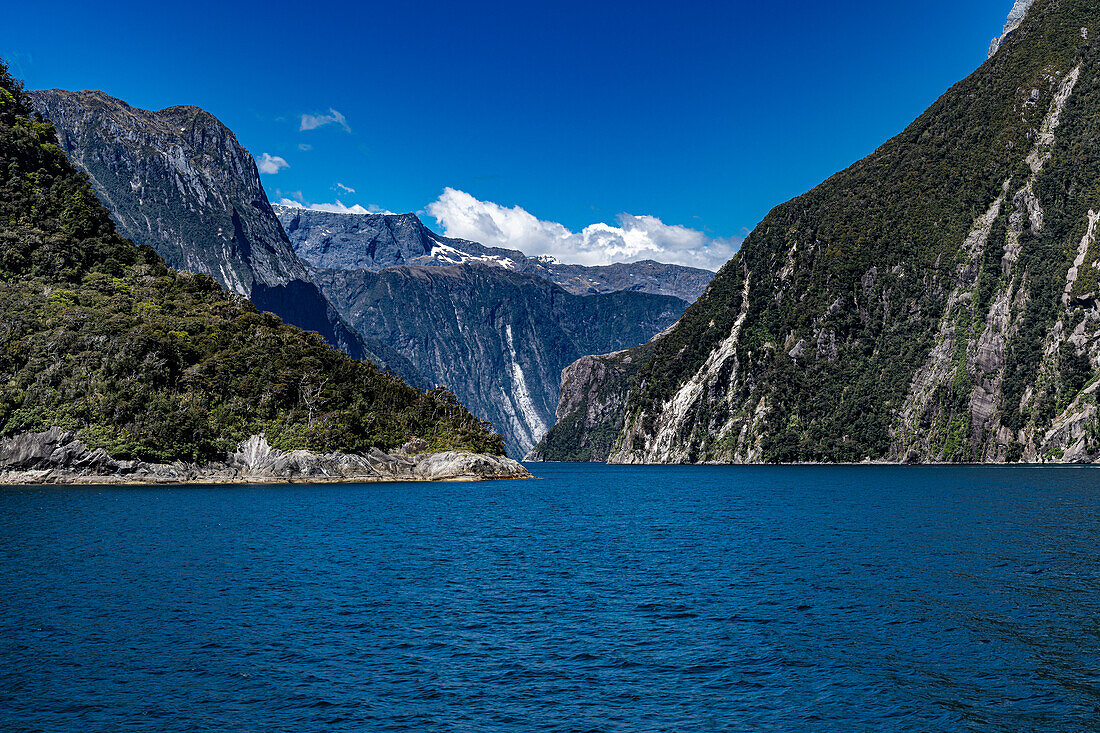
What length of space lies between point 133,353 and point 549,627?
4792 inches

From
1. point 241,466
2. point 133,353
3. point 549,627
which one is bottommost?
point 549,627

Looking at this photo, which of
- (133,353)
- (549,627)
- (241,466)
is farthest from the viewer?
(241,466)

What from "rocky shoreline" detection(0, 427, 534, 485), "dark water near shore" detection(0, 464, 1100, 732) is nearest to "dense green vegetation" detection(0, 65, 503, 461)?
"rocky shoreline" detection(0, 427, 534, 485)

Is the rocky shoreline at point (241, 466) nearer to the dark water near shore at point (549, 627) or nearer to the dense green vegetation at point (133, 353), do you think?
the dense green vegetation at point (133, 353)

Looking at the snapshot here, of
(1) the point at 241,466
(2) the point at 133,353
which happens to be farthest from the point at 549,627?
(2) the point at 133,353

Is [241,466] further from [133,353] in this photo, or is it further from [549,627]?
[549,627]

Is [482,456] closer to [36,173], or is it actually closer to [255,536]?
[36,173]

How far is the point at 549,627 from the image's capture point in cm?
3494

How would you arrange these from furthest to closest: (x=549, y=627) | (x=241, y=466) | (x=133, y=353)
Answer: (x=241, y=466)
(x=133, y=353)
(x=549, y=627)

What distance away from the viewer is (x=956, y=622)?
34.0 meters

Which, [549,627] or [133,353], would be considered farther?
[133,353]

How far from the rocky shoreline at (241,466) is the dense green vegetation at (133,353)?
2.04 metres

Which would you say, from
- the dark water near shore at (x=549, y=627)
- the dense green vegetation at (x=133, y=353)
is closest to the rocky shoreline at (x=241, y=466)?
the dense green vegetation at (x=133, y=353)

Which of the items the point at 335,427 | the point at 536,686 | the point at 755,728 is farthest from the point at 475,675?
the point at 335,427
